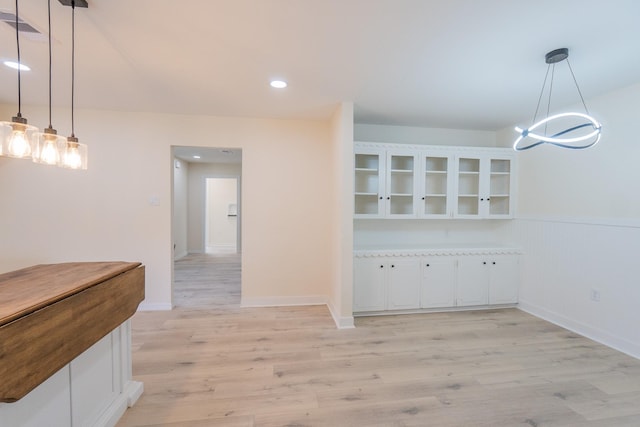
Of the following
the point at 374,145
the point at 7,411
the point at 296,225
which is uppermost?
the point at 374,145

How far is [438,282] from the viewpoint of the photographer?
347 centimetres

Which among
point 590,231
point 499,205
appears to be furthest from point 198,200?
point 590,231

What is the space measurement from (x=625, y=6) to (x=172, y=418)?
143 inches

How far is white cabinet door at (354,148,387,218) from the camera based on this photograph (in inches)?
137

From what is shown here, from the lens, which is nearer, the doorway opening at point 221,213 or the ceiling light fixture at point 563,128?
the ceiling light fixture at point 563,128

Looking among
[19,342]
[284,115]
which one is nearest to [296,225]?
[284,115]

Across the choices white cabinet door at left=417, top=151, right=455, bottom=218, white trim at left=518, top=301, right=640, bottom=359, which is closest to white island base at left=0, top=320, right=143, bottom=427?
white cabinet door at left=417, top=151, right=455, bottom=218

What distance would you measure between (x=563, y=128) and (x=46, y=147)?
4629 millimetres

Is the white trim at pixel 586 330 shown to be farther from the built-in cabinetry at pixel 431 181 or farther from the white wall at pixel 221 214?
the white wall at pixel 221 214

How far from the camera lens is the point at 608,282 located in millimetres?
2727

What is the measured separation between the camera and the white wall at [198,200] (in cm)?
740

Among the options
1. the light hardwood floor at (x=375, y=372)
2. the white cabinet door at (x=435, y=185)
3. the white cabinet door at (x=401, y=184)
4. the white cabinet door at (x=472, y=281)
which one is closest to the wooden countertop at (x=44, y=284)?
the light hardwood floor at (x=375, y=372)

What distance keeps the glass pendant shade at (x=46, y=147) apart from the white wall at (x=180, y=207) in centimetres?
520

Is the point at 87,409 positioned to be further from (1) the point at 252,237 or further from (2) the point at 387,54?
(2) the point at 387,54
